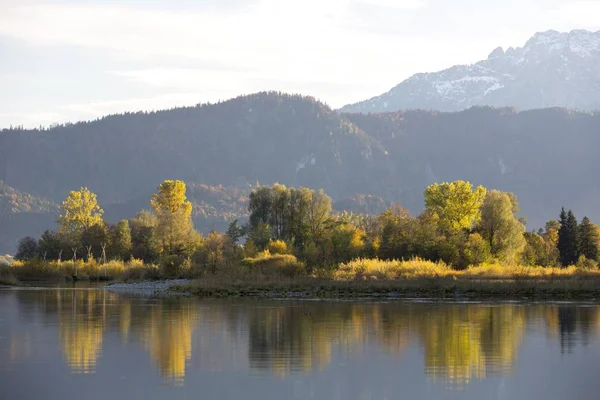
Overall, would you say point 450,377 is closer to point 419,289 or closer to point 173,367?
point 173,367

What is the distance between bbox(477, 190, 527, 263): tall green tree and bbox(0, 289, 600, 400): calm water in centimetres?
4076

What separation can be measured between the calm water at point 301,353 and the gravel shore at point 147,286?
27836mm

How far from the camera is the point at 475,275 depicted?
240 feet

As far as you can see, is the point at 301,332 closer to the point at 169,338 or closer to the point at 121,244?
the point at 169,338

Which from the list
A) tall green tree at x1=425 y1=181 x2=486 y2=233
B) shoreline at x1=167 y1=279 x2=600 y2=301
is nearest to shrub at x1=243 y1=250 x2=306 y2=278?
shoreline at x1=167 y1=279 x2=600 y2=301

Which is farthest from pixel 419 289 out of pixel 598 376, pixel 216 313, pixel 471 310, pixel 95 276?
pixel 95 276

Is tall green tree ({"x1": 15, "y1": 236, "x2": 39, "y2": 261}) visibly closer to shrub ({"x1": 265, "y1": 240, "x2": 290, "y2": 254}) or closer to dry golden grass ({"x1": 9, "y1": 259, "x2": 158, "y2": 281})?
dry golden grass ({"x1": 9, "y1": 259, "x2": 158, "y2": 281})

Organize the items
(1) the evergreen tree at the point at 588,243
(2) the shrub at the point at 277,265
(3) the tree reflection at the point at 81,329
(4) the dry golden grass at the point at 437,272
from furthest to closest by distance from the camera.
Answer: (1) the evergreen tree at the point at 588,243, (2) the shrub at the point at 277,265, (4) the dry golden grass at the point at 437,272, (3) the tree reflection at the point at 81,329

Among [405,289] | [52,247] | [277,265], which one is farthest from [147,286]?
[52,247]

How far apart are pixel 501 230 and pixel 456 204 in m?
9.72

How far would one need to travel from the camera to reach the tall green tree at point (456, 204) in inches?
3996

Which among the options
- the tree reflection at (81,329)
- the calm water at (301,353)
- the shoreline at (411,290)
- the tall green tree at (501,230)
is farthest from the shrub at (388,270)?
the calm water at (301,353)

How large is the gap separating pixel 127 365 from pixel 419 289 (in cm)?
3913

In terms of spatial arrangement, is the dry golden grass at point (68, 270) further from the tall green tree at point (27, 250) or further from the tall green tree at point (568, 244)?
the tall green tree at point (568, 244)
